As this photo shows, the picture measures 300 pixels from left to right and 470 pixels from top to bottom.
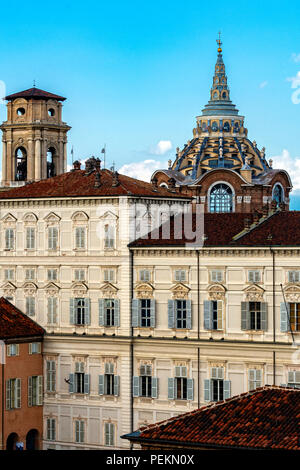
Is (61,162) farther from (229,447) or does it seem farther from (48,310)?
(229,447)

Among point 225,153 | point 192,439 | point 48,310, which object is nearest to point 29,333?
point 48,310

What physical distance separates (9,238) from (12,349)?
6007mm

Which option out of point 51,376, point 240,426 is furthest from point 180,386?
point 240,426

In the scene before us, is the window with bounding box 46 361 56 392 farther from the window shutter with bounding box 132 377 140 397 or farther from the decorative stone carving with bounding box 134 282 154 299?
the decorative stone carving with bounding box 134 282 154 299

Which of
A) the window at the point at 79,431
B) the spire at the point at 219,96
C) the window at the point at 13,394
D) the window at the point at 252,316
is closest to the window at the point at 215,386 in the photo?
the window at the point at 252,316

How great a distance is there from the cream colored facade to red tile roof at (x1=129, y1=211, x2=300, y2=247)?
48cm

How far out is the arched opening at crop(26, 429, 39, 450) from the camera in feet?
212

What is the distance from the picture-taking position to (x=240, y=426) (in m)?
45.6

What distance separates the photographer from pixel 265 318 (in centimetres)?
5962

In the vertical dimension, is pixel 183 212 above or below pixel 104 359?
above

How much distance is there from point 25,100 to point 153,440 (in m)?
36.0

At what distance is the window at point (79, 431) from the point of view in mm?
64250

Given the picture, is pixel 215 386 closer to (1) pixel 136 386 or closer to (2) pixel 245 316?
(2) pixel 245 316

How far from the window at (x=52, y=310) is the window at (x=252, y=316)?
964 cm
